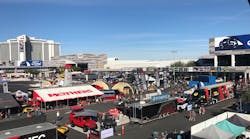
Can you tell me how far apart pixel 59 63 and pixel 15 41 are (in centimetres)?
8716

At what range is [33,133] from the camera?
15.8 m

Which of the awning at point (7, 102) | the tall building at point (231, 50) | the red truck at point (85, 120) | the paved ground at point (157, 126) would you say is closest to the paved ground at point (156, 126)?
the paved ground at point (157, 126)

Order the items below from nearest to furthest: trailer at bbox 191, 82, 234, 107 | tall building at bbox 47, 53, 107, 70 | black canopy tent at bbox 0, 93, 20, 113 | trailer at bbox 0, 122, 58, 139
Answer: trailer at bbox 0, 122, 58, 139, black canopy tent at bbox 0, 93, 20, 113, trailer at bbox 191, 82, 234, 107, tall building at bbox 47, 53, 107, 70

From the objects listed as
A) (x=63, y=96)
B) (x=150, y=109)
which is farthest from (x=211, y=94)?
(x=63, y=96)

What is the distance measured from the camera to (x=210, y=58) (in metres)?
84.6

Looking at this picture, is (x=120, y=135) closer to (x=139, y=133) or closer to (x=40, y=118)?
(x=139, y=133)

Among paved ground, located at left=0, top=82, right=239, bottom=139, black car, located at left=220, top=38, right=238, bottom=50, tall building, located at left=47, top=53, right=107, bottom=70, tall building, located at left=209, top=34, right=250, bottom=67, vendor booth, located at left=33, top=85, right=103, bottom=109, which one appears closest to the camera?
paved ground, located at left=0, top=82, right=239, bottom=139

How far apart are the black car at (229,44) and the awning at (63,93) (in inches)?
1799

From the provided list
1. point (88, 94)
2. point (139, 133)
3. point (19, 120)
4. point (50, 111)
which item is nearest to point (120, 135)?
point (139, 133)

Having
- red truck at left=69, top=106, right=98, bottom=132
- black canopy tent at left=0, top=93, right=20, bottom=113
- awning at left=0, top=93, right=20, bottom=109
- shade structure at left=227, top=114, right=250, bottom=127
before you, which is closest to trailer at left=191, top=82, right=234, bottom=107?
shade structure at left=227, top=114, right=250, bottom=127

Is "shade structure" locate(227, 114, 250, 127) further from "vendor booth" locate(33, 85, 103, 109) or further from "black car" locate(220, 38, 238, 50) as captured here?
"black car" locate(220, 38, 238, 50)

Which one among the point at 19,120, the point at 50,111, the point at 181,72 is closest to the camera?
the point at 19,120

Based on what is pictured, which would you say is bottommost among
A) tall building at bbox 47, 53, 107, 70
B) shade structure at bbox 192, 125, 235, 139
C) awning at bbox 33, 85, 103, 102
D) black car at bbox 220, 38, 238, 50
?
shade structure at bbox 192, 125, 235, 139

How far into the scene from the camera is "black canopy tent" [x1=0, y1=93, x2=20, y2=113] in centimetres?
2889
